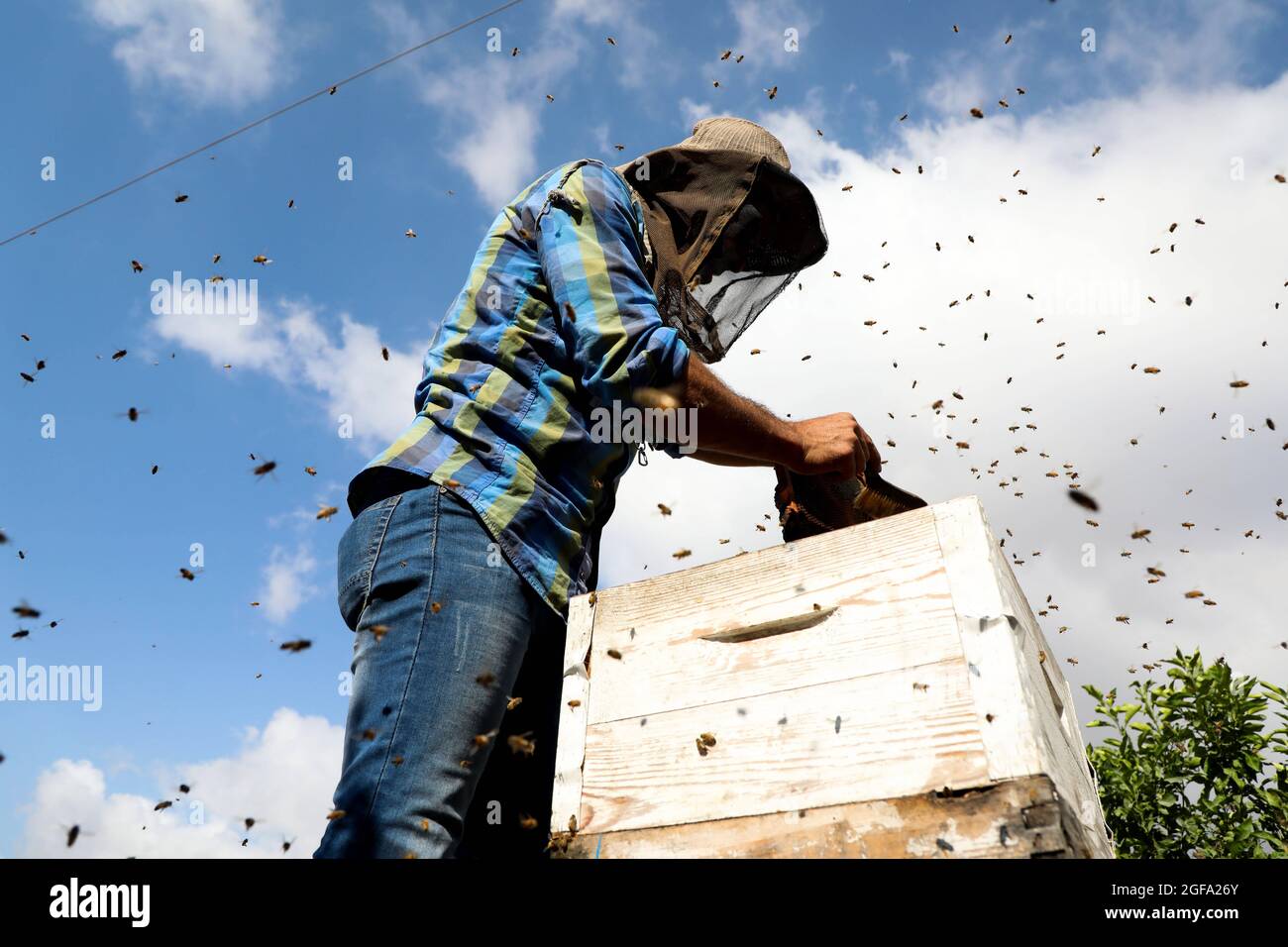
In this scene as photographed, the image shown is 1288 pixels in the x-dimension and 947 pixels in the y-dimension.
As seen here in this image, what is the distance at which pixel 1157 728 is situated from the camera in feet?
19.4

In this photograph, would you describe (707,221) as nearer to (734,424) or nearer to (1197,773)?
(734,424)

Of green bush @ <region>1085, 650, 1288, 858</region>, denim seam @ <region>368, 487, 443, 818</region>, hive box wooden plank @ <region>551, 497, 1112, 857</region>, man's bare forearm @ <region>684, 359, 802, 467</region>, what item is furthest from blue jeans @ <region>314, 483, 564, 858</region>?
green bush @ <region>1085, 650, 1288, 858</region>

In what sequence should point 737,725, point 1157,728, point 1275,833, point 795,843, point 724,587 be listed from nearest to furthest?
point 795,843
point 737,725
point 724,587
point 1275,833
point 1157,728

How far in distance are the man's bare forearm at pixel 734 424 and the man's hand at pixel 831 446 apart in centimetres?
3

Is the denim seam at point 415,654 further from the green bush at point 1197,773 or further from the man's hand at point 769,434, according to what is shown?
the green bush at point 1197,773

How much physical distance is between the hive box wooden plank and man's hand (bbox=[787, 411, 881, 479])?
0.41m

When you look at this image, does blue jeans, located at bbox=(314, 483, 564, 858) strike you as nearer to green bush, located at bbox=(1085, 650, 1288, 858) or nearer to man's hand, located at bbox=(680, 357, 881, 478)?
man's hand, located at bbox=(680, 357, 881, 478)

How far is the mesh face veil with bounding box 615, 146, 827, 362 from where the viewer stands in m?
2.93

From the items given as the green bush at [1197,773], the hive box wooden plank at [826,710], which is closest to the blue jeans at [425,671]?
the hive box wooden plank at [826,710]

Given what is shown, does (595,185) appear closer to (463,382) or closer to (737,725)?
(463,382)

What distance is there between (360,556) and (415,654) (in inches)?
13.3

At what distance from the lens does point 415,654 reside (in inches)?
77.1
